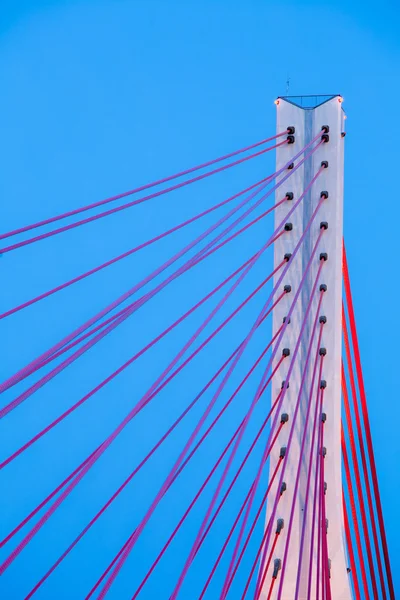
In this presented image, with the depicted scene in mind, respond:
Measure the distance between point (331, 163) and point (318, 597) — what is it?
0.90m

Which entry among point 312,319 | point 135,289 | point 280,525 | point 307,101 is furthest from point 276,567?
point 307,101

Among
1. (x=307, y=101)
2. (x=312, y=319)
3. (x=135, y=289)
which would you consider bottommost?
(x=135, y=289)

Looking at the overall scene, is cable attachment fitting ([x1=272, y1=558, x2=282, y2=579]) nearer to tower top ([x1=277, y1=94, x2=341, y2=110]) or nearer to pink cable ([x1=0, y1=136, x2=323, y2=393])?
pink cable ([x1=0, y1=136, x2=323, y2=393])

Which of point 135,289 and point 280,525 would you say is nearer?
point 135,289

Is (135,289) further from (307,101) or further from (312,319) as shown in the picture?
(307,101)

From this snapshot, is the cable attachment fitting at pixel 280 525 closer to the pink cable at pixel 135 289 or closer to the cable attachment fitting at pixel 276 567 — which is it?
the cable attachment fitting at pixel 276 567

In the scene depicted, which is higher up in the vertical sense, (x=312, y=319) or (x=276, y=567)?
(x=312, y=319)

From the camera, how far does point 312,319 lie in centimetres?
186

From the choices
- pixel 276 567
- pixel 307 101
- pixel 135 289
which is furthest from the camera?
pixel 307 101

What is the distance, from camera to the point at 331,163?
1.91 meters

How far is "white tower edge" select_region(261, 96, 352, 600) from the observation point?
181cm

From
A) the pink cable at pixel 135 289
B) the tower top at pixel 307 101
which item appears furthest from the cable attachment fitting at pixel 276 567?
the tower top at pixel 307 101

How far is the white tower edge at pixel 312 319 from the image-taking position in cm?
181

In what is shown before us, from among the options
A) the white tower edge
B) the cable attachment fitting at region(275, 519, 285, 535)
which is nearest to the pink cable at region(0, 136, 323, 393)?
the white tower edge
